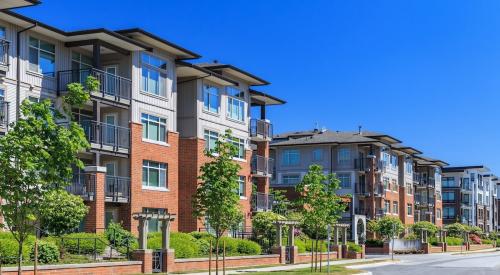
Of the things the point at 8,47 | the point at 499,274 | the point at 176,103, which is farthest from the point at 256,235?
the point at 8,47

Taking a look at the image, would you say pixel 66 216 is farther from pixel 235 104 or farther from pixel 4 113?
pixel 235 104

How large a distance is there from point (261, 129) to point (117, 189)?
59.4 ft

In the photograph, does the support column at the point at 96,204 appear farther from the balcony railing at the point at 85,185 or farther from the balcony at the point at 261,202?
the balcony at the point at 261,202

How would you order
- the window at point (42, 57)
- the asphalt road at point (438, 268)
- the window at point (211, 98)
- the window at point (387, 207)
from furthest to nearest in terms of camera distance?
the window at point (387, 207), the window at point (211, 98), the asphalt road at point (438, 268), the window at point (42, 57)

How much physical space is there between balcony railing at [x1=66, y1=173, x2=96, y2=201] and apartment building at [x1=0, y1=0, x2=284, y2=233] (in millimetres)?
48

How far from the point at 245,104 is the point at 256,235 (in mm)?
10458

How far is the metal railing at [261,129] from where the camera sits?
175 feet

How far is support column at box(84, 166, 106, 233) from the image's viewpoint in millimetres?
35625

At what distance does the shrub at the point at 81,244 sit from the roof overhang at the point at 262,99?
24.2 metres

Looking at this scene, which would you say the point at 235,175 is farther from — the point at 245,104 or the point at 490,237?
the point at 490,237

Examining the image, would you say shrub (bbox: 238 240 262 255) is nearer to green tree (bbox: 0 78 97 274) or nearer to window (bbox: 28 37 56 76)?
window (bbox: 28 37 56 76)

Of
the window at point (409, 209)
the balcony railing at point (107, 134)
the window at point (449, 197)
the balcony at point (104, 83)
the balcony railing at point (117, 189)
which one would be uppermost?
the balcony at point (104, 83)

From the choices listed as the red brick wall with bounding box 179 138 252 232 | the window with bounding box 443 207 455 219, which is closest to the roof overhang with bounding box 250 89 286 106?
the red brick wall with bounding box 179 138 252 232

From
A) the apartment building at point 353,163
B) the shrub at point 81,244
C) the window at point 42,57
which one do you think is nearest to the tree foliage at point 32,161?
the shrub at point 81,244
